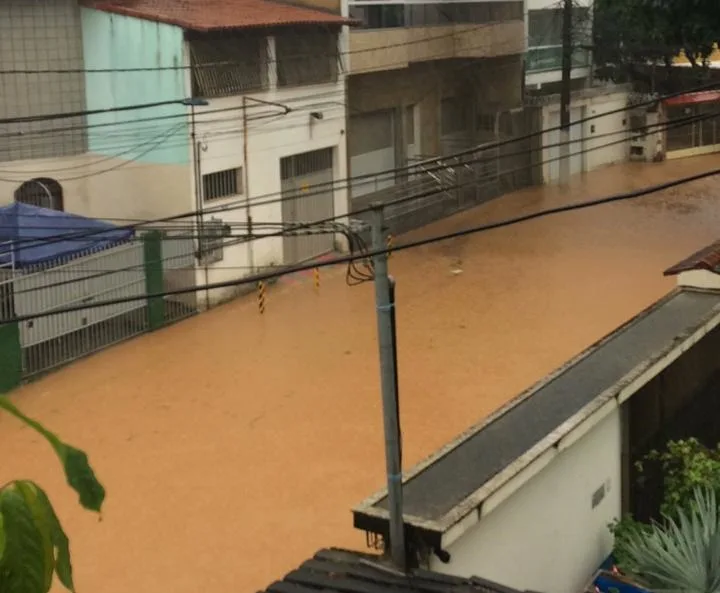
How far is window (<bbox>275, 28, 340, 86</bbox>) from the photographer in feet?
62.0

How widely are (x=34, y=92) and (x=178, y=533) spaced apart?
31.1ft

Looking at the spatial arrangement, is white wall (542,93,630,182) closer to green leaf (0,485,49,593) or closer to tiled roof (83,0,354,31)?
tiled roof (83,0,354,31)

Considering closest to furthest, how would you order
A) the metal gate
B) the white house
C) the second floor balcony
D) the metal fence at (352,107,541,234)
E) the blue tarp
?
the white house → the blue tarp → the metal gate → the second floor balcony → the metal fence at (352,107,541,234)

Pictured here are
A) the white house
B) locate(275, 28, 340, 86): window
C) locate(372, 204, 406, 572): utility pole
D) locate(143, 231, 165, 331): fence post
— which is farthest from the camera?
locate(275, 28, 340, 86): window

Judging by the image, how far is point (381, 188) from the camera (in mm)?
23625

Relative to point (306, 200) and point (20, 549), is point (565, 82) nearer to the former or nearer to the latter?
point (306, 200)

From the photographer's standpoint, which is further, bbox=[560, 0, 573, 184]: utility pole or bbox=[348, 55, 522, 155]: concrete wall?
bbox=[560, 0, 573, 184]: utility pole

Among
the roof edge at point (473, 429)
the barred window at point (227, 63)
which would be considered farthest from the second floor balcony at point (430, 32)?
the roof edge at point (473, 429)

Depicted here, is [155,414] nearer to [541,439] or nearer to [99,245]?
[99,245]

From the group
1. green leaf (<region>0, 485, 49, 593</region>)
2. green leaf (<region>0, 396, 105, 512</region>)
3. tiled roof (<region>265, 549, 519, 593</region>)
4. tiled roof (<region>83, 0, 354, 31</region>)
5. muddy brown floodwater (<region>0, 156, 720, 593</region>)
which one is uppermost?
tiled roof (<region>83, 0, 354, 31</region>)

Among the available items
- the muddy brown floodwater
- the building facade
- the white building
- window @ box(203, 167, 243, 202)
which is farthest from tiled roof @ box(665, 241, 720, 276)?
the building facade

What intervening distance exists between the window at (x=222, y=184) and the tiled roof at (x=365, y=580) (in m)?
12.8

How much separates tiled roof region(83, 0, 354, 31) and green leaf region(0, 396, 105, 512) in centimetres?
1561

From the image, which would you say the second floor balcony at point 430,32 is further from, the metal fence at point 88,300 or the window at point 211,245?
the metal fence at point 88,300
